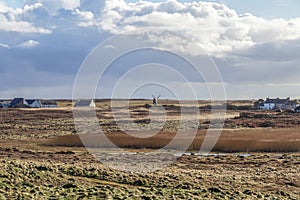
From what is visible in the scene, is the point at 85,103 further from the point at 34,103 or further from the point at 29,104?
the point at 29,104

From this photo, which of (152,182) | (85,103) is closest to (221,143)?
(152,182)

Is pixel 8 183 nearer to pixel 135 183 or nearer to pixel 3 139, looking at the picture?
pixel 135 183

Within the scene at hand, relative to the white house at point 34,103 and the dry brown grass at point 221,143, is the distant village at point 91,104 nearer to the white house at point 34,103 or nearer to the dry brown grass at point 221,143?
the white house at point 34,103

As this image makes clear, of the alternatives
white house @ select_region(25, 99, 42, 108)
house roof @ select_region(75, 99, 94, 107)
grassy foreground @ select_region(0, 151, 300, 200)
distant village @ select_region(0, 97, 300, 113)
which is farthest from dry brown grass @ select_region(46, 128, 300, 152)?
white house @ select_region(25, 99, 42, 108)

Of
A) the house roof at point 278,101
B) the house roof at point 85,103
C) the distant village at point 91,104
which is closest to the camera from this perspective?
the house roof at point 85,103

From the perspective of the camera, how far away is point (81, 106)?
454 ft

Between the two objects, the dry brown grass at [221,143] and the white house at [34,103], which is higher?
the white house at [34,103]

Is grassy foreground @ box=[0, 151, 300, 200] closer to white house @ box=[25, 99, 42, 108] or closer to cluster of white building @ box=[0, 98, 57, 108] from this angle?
white house @ box=[25, 99, 42, 108]

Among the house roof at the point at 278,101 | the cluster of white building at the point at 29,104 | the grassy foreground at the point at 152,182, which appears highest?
the house roof at the point at 278,101

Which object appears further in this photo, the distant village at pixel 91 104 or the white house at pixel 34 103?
the white house at pixel 34 103

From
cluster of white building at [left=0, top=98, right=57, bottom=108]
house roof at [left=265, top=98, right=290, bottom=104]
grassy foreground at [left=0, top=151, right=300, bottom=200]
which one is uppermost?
house roof at [left=265, top=98, right=290, bottom=104]

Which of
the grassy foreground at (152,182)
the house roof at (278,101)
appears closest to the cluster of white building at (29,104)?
the house roof at (278,101)

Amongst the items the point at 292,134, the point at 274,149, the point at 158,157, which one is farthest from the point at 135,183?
the point at 292,134

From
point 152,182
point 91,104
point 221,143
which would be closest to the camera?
point 152,182
